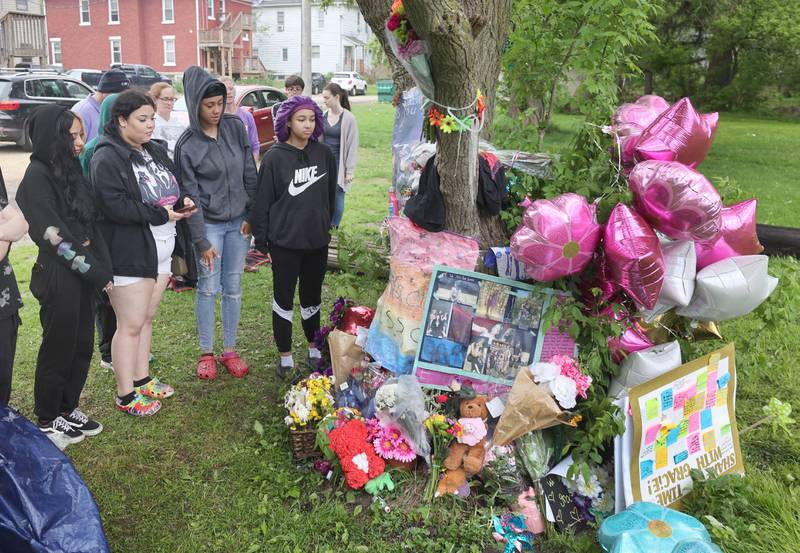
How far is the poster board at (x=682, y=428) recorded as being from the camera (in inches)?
114

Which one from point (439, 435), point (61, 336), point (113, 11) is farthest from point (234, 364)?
point (113, 11)

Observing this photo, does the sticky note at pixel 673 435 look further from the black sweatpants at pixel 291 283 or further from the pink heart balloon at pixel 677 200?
the black sweatpants at pixel 291 283

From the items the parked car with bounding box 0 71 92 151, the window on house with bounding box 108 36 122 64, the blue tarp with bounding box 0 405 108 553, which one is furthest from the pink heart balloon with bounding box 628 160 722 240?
the window on house with bounding box 108 36 122 64

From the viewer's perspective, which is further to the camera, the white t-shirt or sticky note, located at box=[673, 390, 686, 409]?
the white t-shirt

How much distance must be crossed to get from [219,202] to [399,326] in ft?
4.75

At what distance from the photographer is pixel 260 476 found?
3.17 metres

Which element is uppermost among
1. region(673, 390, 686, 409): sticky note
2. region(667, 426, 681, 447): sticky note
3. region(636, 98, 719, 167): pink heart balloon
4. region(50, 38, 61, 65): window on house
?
region(50, 38, 61, 65): window on house

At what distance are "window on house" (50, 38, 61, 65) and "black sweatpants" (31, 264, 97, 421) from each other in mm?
42941

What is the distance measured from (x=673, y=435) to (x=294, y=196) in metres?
2.43

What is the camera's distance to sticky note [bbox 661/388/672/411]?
2977mm

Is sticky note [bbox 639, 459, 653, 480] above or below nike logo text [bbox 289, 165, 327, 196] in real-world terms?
below

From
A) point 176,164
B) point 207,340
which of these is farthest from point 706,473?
point 176,164

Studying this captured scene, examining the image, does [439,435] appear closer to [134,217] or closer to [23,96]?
[134,217]

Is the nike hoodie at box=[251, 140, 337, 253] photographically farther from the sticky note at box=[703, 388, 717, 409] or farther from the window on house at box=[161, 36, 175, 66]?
the window on house at box=[161, 36, 175, 66]
